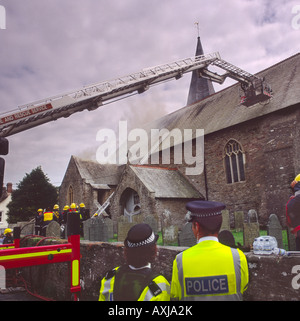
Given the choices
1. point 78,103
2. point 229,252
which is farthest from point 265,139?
point 229,252

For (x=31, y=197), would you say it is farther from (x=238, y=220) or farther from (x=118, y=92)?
(x=238, y=220)

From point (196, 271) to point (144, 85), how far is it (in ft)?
45.0

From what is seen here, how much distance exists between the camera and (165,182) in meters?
19.5

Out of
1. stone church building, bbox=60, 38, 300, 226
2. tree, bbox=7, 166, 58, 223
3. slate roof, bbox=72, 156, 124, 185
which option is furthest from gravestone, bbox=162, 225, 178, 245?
tree, bbox=7, 166, 58, 223

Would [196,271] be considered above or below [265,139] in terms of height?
below

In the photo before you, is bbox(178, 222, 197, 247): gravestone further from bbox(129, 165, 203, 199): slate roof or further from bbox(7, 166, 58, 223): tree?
bbox(7, 166, 58, 223): tree

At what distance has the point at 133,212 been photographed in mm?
18969

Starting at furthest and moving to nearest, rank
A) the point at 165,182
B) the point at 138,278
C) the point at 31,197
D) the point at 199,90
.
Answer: the point at 199,90
the point at 31,197
the point at 165,182
the point at 138,278

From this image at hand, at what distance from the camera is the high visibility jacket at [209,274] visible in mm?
2227

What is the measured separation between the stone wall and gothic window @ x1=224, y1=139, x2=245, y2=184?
1416 cm

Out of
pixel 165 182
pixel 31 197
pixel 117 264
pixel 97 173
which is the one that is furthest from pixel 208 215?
pixel 31 197

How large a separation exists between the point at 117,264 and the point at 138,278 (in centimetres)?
274

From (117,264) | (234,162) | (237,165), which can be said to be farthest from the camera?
(234,162)
